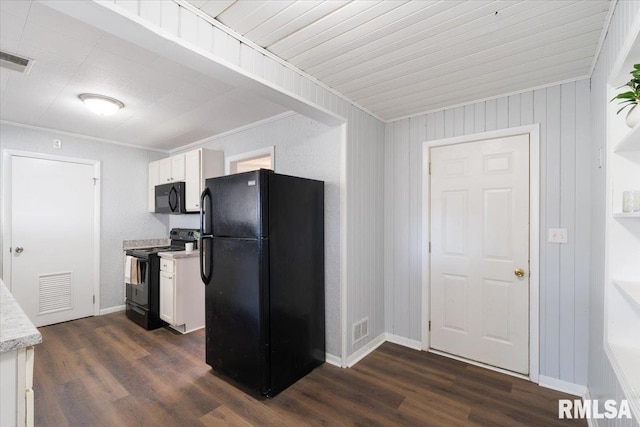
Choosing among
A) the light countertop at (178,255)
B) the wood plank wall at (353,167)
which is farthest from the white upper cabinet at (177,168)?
the wood plank wall at (353,167)

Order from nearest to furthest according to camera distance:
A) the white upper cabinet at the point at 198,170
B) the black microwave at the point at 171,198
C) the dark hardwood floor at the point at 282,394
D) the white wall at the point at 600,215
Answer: the white wall at the point at 600,215
the dark hardwood floor at the point at 282,394
the white upper cabinet at the point at 198,170
the black microwave at the point at 171,198

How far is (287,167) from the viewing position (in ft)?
10.3

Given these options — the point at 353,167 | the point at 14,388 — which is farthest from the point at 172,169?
the point at 14,388

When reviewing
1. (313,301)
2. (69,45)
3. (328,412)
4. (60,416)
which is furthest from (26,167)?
(328,412)

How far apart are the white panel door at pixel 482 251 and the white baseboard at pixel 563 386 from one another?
136mm

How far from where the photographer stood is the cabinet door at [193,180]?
12.0 ft

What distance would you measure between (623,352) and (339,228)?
190 centimetres

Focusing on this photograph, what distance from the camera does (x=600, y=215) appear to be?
1831mm

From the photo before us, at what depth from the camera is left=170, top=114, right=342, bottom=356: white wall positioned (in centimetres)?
274

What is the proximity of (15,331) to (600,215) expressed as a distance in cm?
288

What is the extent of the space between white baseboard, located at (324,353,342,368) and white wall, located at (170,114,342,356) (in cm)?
3

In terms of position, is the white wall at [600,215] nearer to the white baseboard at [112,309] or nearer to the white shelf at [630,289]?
the white shelf at [630,289]

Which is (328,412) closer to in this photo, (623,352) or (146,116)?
(623,352)

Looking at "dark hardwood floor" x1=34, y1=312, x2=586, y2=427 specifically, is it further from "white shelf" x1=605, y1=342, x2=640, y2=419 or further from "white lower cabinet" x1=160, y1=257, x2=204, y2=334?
"white shelf" x1=605, y1=342, x2=640, y2=419
